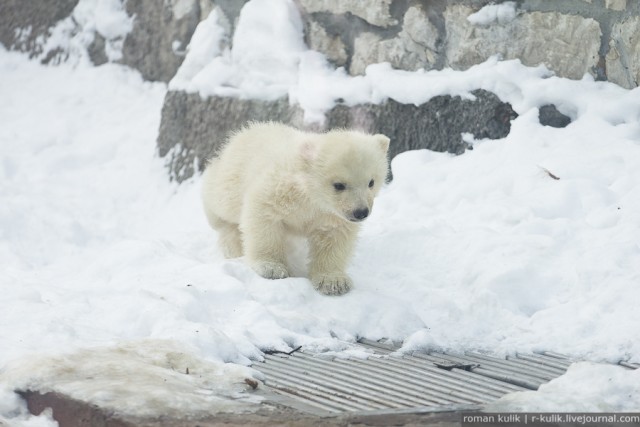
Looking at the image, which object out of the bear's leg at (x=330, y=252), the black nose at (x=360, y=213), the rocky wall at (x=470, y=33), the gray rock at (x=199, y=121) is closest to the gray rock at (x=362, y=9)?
the rocky wall at (x=470, y=33)

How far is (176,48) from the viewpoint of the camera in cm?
869

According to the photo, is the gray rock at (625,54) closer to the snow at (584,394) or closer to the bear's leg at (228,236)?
the bear's leg at (228,236)

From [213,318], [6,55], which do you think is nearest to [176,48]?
[6,55]

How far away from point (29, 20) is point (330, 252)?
18.9 feet

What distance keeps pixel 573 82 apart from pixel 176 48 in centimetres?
397

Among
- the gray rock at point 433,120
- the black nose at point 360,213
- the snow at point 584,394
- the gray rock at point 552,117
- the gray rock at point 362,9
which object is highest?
the gray rock at point 362,9

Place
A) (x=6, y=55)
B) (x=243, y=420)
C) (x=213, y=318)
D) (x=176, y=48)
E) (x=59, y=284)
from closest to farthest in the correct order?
(x=243, y=420) < (x=213, y=318) < (x=59, y=284) < (x=176, y=48) < (x=6, y=55)

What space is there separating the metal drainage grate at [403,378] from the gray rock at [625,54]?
2.32 m

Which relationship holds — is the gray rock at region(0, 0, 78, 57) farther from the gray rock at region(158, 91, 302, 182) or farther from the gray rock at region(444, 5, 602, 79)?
the gray rock at region(444, 5, 602, 79)

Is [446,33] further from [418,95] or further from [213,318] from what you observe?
[213,318]

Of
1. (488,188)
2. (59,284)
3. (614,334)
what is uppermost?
(488,188)

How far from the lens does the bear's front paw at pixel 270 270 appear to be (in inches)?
195

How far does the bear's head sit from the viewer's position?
4840mm

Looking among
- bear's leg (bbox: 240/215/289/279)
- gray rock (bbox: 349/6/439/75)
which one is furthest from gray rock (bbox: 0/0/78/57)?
bear's leg (bbox: 240/215/289/279)
